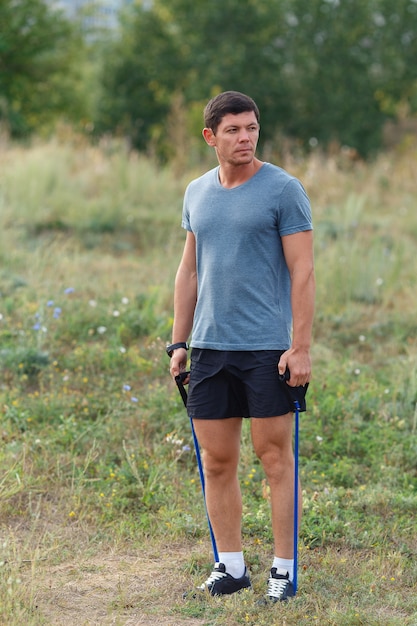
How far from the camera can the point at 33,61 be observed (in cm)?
2048

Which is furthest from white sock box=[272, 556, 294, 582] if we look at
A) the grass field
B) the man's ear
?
the man's ear

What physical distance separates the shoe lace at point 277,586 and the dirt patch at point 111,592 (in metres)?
0.33

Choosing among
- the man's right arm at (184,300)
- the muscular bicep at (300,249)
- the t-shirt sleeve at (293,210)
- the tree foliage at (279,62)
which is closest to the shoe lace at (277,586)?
the man's right arm at (184,300)

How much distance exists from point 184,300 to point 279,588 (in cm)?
132

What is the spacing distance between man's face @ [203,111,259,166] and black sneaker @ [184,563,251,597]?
179cm

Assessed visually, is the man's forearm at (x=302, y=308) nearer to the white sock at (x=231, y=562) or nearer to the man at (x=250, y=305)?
the man at (x=250, y=305)

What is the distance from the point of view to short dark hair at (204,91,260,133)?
3703mm

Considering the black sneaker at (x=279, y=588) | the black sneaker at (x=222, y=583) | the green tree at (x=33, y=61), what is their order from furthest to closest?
the green tree at (x=33, y=61)
the black sneaker at (x=222, y=583)
the black sneaker at (x=279, y=588)

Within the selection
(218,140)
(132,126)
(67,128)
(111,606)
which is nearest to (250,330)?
(218,140)

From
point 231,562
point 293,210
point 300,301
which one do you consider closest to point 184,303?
point 300,301

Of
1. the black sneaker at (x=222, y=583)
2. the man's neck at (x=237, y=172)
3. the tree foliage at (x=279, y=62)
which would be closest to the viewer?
the man's neck at (x=237, y=172)

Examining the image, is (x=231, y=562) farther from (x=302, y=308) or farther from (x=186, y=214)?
(x=186, y=214)

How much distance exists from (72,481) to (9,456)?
1.39 feet

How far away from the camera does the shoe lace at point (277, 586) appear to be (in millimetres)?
3873
